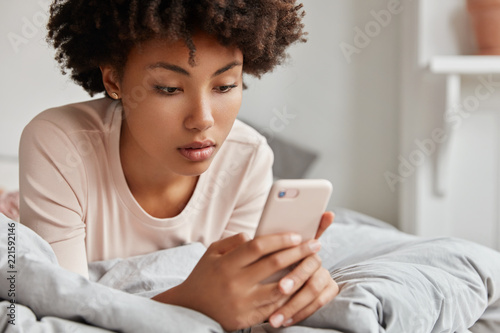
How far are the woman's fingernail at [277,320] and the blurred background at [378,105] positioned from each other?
137 centimetres

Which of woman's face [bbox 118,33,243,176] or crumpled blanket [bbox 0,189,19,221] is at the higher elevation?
woman's face [bbox 118,33,243,176]

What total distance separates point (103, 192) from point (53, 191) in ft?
0.39

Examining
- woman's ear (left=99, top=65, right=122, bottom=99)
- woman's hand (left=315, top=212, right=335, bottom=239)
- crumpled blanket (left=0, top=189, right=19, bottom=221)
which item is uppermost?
woman's ear (left=99, top=65, right=122, bottom=99)

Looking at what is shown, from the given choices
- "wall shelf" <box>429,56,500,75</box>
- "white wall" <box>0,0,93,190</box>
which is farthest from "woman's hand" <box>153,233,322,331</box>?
"white wall" <box>0,0,93,190</box>

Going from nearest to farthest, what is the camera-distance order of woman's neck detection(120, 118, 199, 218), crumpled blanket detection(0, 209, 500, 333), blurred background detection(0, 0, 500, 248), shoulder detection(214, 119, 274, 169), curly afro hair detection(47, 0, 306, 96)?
crumpled blanket detection(0, 209, 500, 333) < curly afro hair detection(47, 0, 306, 96) < woman's neck detection(120, 118, 199, 218) < shoulder detection(214, 119, 274, 169) < blurred background detection(0, 0, 500, 248)

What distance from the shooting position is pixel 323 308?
732mm

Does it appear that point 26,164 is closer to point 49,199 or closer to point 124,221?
point 49,199

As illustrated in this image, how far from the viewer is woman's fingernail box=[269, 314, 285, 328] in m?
0.71

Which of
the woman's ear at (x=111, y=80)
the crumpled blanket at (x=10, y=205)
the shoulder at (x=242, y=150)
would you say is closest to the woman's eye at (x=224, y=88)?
the woman's ear at (x=111, y=80)

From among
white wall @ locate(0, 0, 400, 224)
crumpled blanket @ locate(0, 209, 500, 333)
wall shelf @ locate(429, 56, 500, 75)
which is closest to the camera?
crumpled blanket @ locate(0, 209, 500, 333)

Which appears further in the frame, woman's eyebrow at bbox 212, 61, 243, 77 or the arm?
the arm

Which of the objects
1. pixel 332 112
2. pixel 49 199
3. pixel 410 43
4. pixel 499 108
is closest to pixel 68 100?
pixel 332 112

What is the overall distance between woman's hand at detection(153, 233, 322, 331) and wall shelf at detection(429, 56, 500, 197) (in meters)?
1.33

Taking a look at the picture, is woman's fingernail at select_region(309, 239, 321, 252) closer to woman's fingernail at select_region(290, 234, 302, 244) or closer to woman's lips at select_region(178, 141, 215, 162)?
woman's fingernail at select_region(290, 234, 302, 244)
